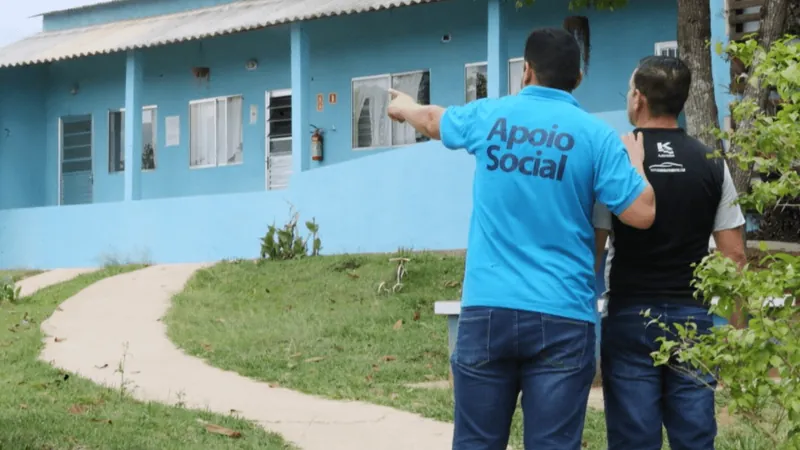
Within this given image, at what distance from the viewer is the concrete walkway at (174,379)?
23.3ft

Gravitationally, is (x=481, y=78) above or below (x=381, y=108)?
above

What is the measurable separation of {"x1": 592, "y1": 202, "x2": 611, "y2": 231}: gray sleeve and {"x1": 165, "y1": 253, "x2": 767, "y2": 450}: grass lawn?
2.65 m

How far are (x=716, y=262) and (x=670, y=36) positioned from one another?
1314 cm

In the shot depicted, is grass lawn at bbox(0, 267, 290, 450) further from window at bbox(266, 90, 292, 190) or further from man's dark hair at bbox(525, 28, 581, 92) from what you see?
window at bbox(266, 90, 292, 190)

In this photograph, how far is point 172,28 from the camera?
67.3 ft

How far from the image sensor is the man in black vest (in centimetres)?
415

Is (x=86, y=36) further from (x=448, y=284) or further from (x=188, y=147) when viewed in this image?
(x=448, y=284)

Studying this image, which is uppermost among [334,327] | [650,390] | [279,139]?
[279,139]

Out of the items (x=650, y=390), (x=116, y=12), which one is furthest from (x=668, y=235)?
(x=116, y=12)

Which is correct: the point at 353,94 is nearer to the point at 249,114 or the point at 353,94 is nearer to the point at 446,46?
the point at 446,46

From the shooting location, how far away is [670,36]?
16203mm

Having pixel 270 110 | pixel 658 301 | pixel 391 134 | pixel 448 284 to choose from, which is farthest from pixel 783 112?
pixel 270 110

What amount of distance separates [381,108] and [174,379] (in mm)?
10257

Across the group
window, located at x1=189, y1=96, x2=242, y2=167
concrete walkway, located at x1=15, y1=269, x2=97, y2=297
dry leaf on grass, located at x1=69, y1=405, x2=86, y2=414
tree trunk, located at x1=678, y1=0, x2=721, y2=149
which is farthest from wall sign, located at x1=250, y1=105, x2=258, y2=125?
dry leaf on grass, located at x1=69, y1=405, x2=86, y2=414
